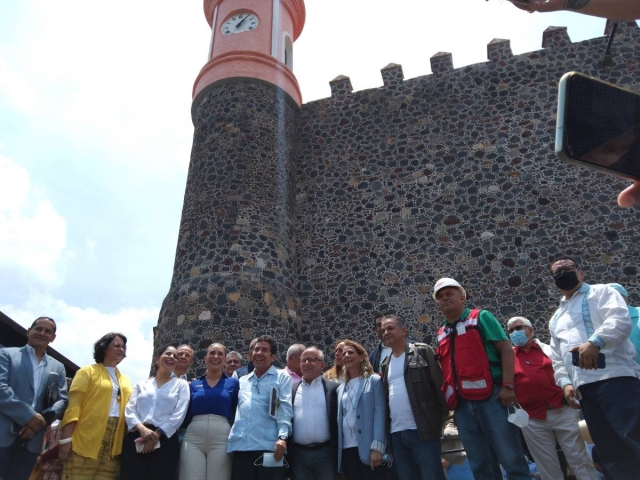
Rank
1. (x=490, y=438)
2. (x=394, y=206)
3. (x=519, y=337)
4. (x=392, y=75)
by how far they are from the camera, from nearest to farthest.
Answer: (x=490, y=438)
(x=519, y=337)
(x=394, y=206)
(x=392, y=75)

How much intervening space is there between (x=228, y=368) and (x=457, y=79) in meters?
6.64

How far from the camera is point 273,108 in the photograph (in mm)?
9344

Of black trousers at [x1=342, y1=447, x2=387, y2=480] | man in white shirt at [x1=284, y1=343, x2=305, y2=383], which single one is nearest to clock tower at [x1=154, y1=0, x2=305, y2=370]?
man in white shirt at [x1=284, y1=343, x2=305, y2=383]

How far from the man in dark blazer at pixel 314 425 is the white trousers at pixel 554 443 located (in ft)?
5.02

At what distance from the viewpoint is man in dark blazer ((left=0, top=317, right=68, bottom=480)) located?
363 centimetres

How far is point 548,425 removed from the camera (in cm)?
405

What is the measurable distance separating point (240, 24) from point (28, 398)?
850 cm

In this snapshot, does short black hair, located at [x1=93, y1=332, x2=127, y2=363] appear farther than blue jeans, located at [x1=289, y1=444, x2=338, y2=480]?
Yes

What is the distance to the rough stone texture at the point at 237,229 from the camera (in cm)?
733

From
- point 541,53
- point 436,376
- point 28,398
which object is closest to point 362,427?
point 436,376

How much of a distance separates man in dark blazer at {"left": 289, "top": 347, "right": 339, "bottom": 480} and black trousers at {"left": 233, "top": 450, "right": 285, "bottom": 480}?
0.19 meters

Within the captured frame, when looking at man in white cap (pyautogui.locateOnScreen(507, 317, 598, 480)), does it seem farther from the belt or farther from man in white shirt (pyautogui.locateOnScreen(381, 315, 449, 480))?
the belt

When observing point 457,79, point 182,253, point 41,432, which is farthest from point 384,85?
point 41,432

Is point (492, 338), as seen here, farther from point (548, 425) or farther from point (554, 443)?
point (554, 443)
